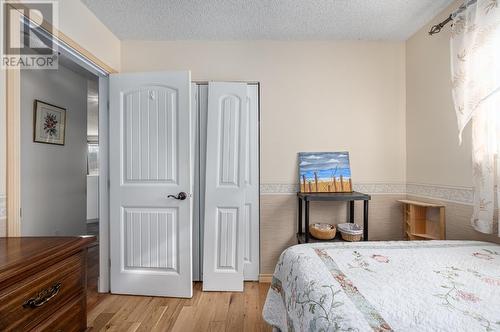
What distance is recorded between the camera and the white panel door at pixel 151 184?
208 cm

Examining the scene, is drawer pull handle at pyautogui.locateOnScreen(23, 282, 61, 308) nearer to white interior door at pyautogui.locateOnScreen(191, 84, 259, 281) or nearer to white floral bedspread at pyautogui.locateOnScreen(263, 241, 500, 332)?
white floral bedspread at pyautogui.locateOnScreen(263, 241, 500, 332)

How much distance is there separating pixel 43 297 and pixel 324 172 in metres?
2.12

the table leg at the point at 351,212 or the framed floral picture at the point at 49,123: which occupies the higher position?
the framed floral picture at the point at 49,123

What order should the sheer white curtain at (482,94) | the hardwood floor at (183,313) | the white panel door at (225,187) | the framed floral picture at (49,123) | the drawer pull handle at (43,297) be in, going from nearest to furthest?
the drawer pull handle at (43,297) < the sheer white curtain at (482,94) < the hardwood floor at (183,313) < the white panel door at (225,187) < the framed floral picture at (49,123)

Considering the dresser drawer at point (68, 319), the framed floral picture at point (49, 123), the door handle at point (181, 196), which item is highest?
the framed floral picture at point (49, 123)

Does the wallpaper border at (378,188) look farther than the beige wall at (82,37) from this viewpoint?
Yes

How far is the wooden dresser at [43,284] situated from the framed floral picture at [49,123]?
6.34 feet

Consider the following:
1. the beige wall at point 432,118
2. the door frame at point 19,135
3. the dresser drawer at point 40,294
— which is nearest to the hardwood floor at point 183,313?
the door frame at point 19,135

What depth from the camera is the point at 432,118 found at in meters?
2.01

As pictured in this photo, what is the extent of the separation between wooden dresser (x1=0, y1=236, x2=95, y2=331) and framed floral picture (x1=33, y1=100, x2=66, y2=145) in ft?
6.34

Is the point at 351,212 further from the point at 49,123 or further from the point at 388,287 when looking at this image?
the point at 49,123

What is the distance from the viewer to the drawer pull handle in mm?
889

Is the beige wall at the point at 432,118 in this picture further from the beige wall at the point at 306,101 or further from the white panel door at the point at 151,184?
the white panel door at the point at 151,184

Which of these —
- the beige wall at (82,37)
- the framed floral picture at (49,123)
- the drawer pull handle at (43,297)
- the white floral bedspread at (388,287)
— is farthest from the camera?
the framed floral picture at (49,123)
